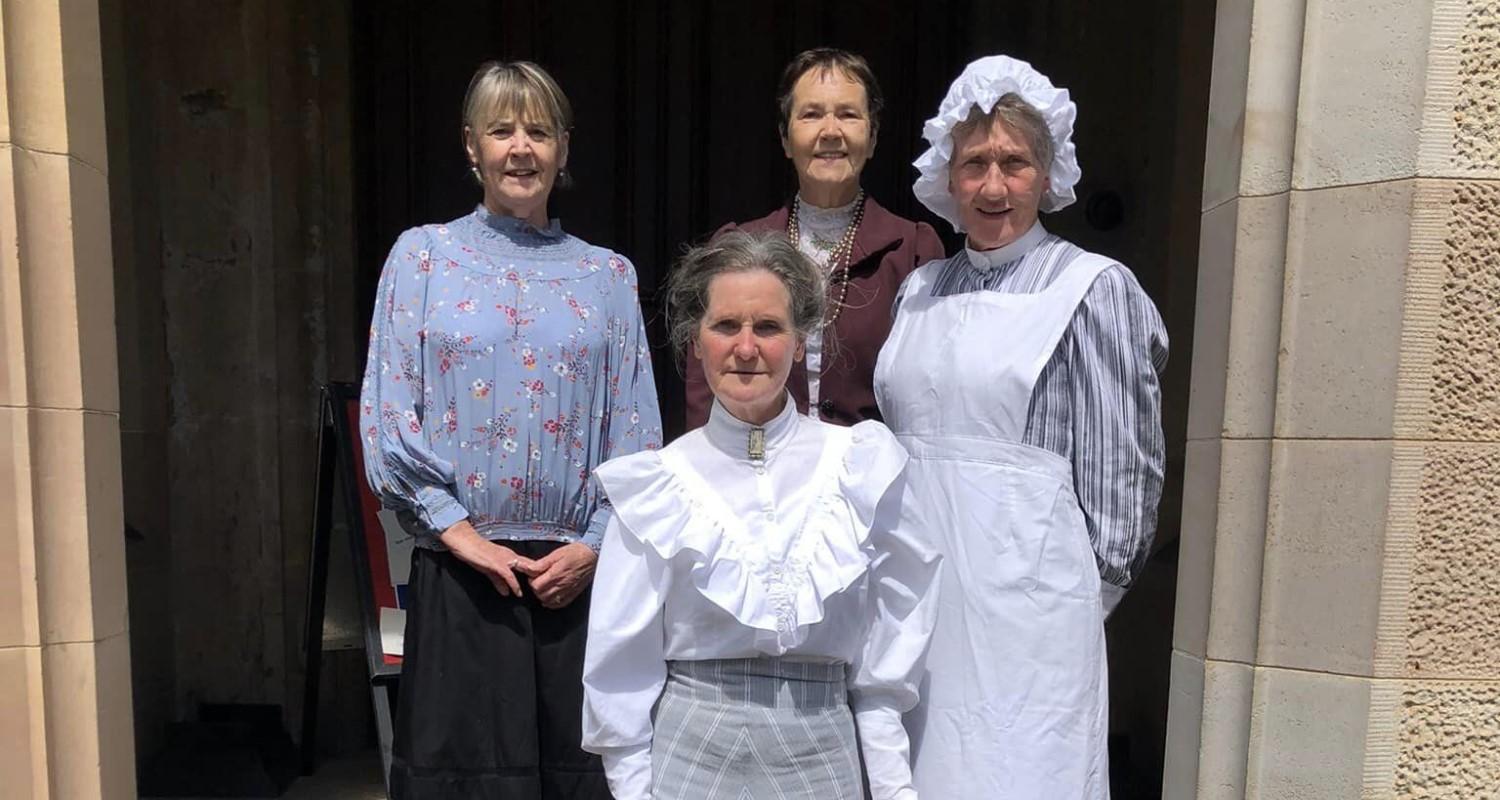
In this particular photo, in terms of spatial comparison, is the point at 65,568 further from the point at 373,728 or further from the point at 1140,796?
the point at 1140,796

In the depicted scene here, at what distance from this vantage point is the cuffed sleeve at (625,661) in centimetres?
154

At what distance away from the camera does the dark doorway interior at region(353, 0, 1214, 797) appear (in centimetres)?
347

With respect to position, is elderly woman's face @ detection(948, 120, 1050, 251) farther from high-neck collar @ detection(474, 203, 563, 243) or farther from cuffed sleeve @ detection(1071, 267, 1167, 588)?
high-neck collar @ detection(474, 203, 563, 243)

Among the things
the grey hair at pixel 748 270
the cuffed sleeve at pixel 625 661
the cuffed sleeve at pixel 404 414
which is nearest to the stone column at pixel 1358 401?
the grey hair at pixel 748 270

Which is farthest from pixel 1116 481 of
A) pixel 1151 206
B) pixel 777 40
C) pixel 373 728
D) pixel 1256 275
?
pixel 373 728

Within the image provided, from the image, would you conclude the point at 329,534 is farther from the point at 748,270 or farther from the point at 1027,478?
the point at 1027,478

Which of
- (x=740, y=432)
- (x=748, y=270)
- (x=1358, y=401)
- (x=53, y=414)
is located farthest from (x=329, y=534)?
(x=1358, y=401)

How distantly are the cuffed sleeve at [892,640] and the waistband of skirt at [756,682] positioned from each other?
0.08m

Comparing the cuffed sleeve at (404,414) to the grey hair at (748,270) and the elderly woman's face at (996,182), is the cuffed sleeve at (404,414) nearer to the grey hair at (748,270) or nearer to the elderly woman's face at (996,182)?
the grey hair at (748,270)

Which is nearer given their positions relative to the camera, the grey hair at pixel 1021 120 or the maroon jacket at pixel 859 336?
the grey hair at pixel 1021 120

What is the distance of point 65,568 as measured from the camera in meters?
2.14

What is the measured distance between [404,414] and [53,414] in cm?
90

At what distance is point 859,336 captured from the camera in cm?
207

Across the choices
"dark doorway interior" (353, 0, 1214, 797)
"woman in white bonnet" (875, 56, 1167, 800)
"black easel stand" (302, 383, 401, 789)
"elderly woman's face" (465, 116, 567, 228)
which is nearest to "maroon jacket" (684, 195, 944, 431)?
"woman in white bonnet" (875, 56, 1167, 800)
